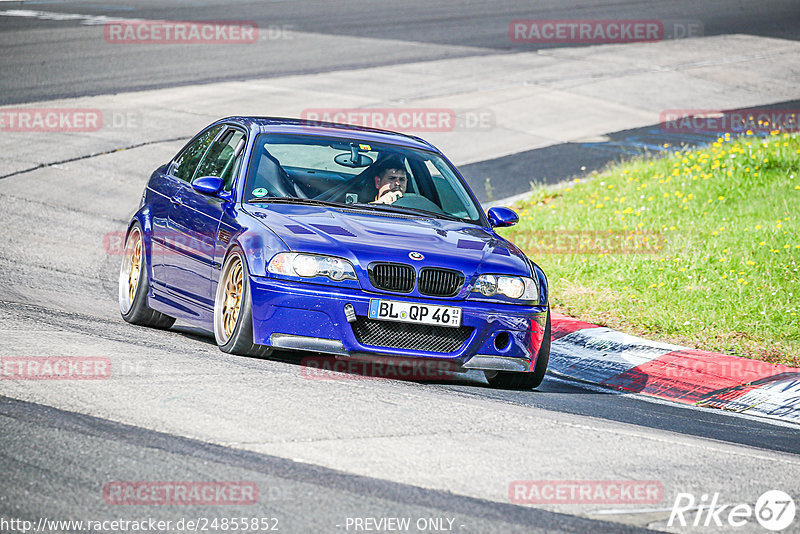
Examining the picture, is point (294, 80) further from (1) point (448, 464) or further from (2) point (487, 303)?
(1) point (448, 464)

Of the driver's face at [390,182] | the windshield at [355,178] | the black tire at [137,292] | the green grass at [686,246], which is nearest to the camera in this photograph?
the windshield at [355,178]

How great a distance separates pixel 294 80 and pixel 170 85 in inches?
92.7

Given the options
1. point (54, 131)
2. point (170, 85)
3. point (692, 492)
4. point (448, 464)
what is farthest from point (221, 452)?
point (170, 85)

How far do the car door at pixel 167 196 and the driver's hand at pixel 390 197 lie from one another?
1.49m

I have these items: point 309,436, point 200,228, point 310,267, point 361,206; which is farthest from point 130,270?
point 309,436

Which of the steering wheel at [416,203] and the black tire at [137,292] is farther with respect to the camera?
the black tire at [137,292]

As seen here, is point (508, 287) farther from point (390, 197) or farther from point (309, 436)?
point (309, 436)

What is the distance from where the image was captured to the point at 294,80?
2266cm

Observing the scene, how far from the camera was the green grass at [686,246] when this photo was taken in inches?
389

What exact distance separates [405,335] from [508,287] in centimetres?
78

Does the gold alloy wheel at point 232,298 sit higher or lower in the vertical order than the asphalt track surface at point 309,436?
higher

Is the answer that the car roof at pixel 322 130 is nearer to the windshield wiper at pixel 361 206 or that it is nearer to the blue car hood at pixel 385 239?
the windshield wiper at pixel 361 206

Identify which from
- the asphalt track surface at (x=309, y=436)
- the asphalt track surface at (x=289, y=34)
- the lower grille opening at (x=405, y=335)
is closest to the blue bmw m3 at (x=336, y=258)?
the lower grille opening at (x=405, y=335)

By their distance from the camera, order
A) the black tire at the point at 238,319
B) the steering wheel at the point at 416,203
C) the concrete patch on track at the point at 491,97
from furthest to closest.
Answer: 1. the concrete patch on track at the point at 491,97
2. the steering wheel at the point at 416,203
3. the black tire at the point at 238,319
